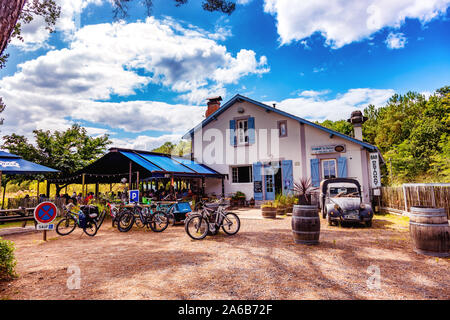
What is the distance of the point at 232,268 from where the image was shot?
4059mm

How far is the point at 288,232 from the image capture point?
7043 millimetres

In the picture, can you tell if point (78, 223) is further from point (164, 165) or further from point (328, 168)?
point (328, 168)

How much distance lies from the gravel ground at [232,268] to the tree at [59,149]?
1338 cm

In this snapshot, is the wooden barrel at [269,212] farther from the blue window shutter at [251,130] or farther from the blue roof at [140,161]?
the blue window shutter at [251,130]

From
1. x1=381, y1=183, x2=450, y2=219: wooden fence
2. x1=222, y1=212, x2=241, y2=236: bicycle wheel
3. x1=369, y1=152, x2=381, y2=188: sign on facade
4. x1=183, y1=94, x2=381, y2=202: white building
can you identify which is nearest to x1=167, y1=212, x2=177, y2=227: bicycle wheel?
x1=222, y1=212, x2=241, y2=236: bicycle wheel

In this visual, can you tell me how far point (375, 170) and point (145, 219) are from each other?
10.5 m

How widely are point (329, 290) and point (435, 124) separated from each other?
93.0 feet

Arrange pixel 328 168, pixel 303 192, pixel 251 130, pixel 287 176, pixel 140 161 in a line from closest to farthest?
1. pixel 303 192
2. pixel 140 161
3. pixel 328 168
4. pixel 287 176
5. pixel 251 130

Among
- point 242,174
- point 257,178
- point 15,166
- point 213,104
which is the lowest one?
point 257,178

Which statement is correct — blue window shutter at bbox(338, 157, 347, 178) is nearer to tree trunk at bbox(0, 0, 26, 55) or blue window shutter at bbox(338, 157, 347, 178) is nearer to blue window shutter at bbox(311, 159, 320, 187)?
blue window shutter at bbox(311, 159, 320, 187)

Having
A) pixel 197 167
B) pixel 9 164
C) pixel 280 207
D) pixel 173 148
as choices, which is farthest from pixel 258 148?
pixel 173 148

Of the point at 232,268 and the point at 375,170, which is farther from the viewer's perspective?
the point at 375,170

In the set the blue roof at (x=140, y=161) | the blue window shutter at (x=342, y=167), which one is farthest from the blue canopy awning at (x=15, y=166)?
the blue window shutter at (x=342, y=167)

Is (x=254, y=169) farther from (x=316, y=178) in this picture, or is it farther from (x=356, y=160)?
(x=356, y=160)
